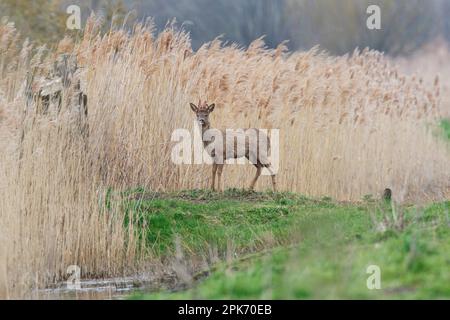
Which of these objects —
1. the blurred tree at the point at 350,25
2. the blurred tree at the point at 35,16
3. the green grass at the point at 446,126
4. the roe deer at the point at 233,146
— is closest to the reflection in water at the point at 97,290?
the roe deer at the point at 233,146

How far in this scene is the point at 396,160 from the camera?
17.4m

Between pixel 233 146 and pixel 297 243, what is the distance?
12.3 feet

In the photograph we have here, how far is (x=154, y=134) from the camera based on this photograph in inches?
563

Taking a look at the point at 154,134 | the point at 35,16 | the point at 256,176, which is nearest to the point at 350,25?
the point at 35,16

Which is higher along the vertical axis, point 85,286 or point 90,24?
point 90,24

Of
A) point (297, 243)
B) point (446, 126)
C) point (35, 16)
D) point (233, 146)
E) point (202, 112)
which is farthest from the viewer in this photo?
A: point (446, 126)

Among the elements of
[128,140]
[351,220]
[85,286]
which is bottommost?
[85,286]

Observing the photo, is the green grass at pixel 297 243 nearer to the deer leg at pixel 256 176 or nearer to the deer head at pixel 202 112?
the deer leg at pixel 256 176

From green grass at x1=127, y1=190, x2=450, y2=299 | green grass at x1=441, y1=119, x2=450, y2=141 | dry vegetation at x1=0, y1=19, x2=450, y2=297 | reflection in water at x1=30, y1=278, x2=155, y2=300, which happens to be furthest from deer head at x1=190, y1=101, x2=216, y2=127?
green grass at x1=441, y1=119, x2=450, y2=141

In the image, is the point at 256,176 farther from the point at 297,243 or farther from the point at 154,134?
the point at 297,243

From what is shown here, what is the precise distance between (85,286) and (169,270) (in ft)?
3.22

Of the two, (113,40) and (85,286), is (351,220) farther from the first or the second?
(113,40)

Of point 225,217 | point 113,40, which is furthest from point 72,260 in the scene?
point 113,40
